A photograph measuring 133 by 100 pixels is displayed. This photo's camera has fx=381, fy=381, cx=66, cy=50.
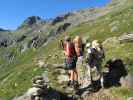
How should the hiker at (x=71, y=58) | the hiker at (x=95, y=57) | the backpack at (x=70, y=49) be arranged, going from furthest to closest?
the backpack at (x=70, y=49) < the hiker at (x=71, y=58) < the hiker at (x=95, y=57)

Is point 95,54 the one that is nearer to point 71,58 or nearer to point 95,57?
point 95,57

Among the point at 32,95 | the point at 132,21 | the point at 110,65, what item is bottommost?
the point at 32,95

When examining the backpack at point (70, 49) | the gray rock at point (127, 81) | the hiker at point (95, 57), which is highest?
the backpack at point (70, 49)

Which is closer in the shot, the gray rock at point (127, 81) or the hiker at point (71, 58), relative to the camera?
the gray rock at point (127, 81)

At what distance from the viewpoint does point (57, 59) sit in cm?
4653

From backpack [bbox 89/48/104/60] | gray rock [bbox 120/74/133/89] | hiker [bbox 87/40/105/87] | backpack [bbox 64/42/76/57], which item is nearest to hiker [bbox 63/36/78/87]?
backpack [bbox 64/42/76/57]

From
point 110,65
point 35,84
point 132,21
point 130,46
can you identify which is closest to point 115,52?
point 130,46

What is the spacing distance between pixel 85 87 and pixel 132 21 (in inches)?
2013

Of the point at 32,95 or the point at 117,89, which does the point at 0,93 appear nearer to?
the point at 32,95

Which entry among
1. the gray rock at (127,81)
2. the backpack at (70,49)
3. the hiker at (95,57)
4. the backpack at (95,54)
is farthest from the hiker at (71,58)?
the gray rock at (127,81)

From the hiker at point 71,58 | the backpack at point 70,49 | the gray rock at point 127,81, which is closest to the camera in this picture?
the gray rock at point 127,81

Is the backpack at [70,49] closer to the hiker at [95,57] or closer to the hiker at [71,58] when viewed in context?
the hiker at [71,58]

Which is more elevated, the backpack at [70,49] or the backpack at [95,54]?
the backpack at [70,49]

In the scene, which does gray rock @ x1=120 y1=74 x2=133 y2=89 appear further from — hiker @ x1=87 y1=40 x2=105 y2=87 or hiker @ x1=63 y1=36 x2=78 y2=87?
hiker @ x1=63 y1=36 x2=78 y2=87
